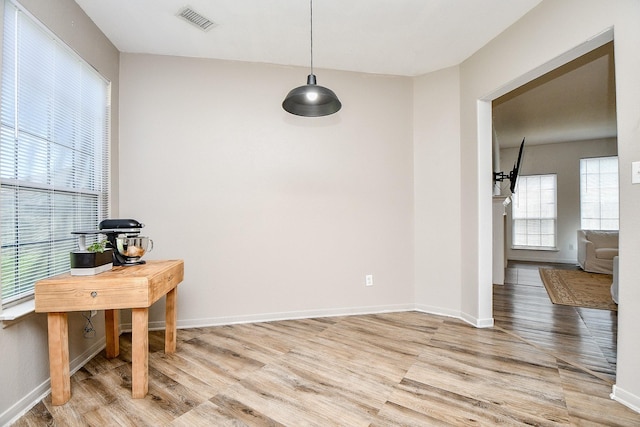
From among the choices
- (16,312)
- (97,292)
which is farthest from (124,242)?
(16,312)

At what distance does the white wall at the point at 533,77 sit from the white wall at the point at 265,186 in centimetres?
69

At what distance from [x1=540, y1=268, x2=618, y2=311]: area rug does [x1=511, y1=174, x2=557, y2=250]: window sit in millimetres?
1492

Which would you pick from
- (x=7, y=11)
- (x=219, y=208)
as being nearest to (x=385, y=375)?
(x=219, y=208)

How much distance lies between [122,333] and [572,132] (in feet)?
28.1

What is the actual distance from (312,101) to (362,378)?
→ 1.95 metres

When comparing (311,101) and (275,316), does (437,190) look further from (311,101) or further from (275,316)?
(275,316)

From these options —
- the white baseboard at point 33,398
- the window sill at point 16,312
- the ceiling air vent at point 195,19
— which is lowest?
the white baseboard at point 33,398

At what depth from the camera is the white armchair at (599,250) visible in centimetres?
607

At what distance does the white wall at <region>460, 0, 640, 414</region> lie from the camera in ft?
5.96

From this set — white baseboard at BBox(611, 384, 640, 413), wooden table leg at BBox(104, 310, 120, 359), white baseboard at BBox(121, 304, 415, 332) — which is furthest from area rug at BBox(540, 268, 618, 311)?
wooden table leg at BBox(104, 310, 120, 359)

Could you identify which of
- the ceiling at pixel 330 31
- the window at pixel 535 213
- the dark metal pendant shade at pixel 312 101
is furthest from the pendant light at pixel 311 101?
the window at pixel 535 213

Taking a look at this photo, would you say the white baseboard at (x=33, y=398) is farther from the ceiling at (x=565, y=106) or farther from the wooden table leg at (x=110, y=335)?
the ceiling at (x=565, y=106)

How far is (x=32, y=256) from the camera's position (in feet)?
6.64

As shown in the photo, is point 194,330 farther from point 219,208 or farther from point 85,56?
point 85,56
